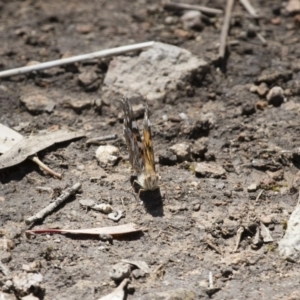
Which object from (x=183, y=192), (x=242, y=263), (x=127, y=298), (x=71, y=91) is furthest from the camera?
(x=71, y=91)

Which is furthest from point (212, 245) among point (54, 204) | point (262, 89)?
point (262, 89)

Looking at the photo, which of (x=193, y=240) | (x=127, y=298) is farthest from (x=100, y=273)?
(x=193, y=240)

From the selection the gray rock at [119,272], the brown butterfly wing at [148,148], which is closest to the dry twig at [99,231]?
the gray rock at [119,272]

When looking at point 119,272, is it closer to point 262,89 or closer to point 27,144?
point 27,144

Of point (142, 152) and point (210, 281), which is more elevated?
point (142, 152)

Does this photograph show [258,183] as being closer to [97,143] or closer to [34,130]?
[97,143]

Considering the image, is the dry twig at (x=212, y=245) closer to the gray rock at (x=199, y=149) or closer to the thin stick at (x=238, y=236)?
the thin stick at (x=238, y=236)
